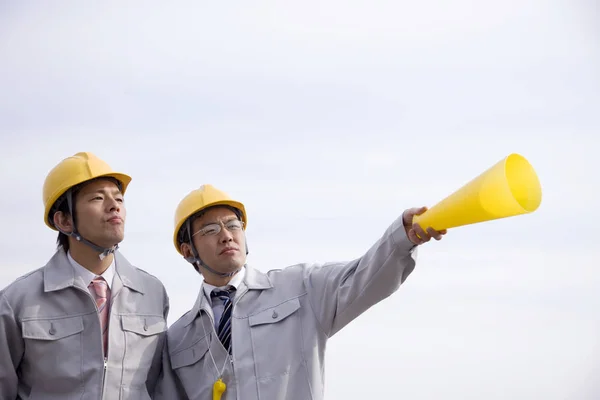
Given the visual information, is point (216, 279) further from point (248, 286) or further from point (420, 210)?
point (420, 210)

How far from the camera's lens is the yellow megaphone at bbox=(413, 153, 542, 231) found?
5.39 meters

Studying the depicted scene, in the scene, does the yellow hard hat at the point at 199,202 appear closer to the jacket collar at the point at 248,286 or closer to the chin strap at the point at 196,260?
the chin strap at the point at 196,260

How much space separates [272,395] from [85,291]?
1977 mm

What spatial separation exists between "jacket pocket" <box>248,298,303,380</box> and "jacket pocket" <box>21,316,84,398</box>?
1602 mm

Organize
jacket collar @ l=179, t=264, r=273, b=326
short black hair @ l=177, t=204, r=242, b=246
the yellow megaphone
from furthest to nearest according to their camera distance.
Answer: short black hair @ l=177, t=204, r=242, b=246 < jacket collar @ l=179, t=264, r=273, b=326 < the yellow megaphone

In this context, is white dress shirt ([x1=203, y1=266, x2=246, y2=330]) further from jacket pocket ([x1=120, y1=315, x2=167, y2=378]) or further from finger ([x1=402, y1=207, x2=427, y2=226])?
finger ([x1=402, y1=207, x2=427, y2=226])

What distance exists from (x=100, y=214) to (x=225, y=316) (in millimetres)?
1522

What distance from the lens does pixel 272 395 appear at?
728 centimetres

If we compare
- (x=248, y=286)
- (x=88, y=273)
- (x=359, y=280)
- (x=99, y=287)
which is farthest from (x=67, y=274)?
(x=359, y=280)

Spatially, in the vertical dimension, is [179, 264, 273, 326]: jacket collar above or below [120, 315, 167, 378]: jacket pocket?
above

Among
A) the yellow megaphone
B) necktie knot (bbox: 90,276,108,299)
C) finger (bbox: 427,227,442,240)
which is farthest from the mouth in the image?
the yellow megaphone

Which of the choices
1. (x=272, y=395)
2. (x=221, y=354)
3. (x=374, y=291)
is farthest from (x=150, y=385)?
(x=374, y=291)

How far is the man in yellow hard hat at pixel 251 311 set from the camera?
719 cm

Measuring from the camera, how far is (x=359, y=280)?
278 inches
